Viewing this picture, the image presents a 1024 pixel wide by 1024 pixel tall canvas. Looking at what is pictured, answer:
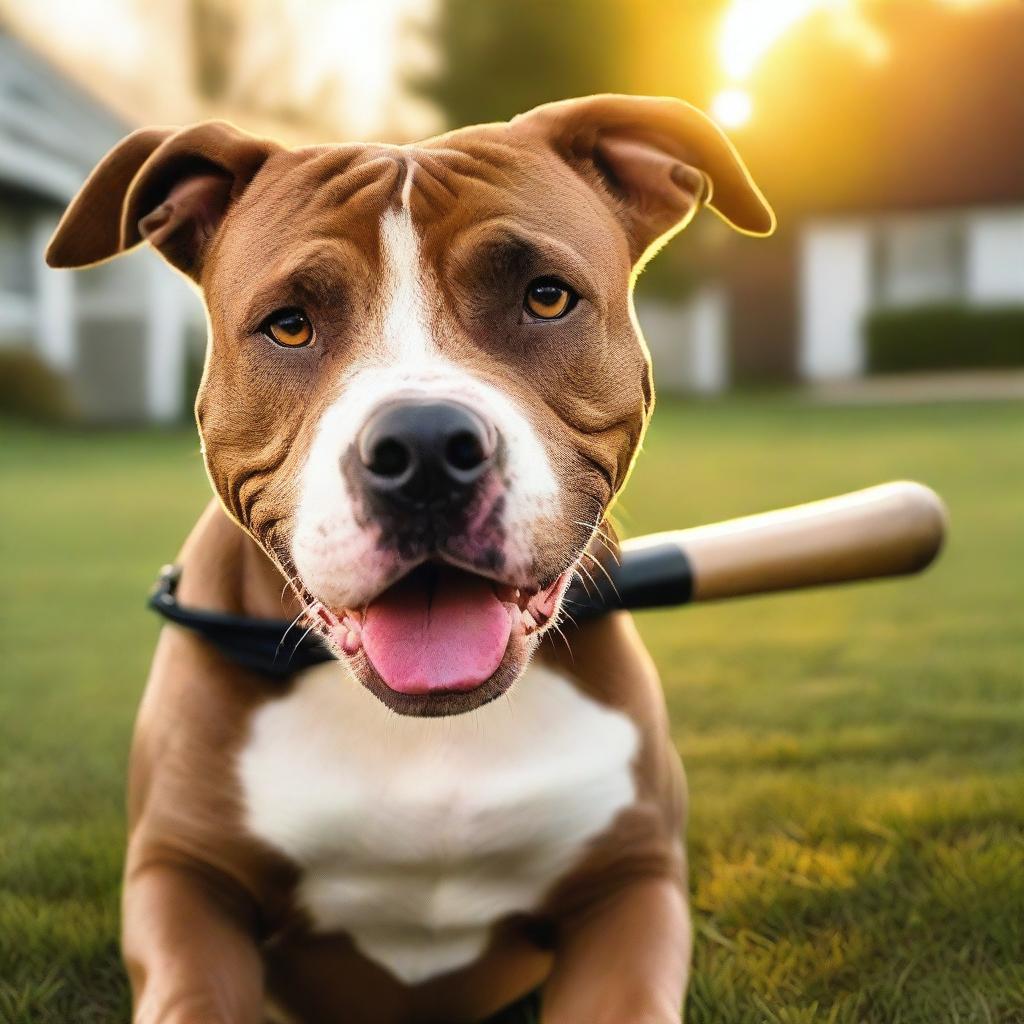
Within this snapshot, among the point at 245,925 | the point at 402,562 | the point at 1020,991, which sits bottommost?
the point at 1020,991

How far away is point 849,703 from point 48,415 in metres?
20.3

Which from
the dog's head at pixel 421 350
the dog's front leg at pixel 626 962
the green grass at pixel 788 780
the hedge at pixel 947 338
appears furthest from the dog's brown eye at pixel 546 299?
the hedge at pixel 947 338

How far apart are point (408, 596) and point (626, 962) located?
2.38 ft

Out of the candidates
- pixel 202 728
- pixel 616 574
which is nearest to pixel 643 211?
pixel 616 574

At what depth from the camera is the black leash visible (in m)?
2.55

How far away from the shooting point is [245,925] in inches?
101

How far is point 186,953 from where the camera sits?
2402 mm

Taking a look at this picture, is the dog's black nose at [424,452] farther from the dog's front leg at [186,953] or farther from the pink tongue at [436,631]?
the dog's front leg at [186,953]

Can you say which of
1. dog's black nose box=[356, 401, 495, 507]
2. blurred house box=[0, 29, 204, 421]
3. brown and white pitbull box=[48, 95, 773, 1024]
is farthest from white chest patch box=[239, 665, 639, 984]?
blurred house box=[0, 29, 204, 421]

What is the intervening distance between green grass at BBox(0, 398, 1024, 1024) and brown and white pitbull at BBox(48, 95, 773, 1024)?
382 millimetres

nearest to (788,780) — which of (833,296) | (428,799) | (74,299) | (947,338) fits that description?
(428,799)

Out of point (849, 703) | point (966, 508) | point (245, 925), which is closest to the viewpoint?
point (245, 925)

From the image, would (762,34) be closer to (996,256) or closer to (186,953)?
(996,256)

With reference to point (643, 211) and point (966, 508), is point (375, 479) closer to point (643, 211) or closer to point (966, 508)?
point (643, 211)
